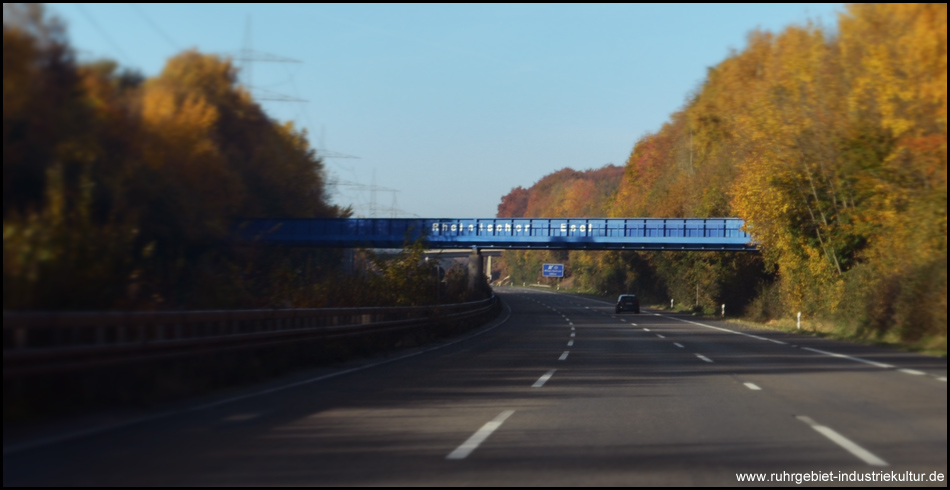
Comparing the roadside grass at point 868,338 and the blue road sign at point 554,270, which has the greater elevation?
the blue road sign at point 554,270

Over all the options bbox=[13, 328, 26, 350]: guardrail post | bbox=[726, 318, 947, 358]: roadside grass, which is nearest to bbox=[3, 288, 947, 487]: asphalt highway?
bbox=[13, 328, 26, 350]: guardrail post

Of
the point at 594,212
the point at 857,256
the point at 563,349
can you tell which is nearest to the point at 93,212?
the point at 563,349

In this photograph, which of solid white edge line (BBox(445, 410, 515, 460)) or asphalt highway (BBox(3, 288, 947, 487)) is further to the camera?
solid white edge line (BBox(445, 410, 515, 460))

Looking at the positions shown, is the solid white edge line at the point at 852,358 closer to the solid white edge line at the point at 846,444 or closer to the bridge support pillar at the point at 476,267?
the solid white edge line at the point at 846,444

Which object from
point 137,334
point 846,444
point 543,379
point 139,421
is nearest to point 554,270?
point 543,379

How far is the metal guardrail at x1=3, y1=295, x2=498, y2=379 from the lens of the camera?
7586 mm

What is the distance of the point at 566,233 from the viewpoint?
2216 inches

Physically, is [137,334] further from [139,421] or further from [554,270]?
[554,270]

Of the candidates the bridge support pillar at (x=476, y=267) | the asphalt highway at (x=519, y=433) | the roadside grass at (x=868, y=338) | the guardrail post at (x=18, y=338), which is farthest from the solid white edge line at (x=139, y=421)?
the bridge support pillar at (x=476, y=267)

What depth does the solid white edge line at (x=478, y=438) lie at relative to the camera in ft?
23.9

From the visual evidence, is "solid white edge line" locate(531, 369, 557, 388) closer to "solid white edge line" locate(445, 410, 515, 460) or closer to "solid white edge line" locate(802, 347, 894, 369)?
"solid white edge line" locate(445, 410, 515, 460)

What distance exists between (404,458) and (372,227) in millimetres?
47461

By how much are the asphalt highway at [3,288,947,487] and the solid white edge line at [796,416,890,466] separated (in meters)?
0.02

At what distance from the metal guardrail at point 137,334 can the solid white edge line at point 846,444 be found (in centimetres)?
751
